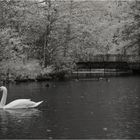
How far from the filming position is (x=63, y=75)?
169 feet

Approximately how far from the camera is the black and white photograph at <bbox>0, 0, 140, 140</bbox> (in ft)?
59.8

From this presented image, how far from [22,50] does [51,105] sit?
80.2ft

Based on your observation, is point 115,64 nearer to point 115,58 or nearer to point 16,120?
point 115,58

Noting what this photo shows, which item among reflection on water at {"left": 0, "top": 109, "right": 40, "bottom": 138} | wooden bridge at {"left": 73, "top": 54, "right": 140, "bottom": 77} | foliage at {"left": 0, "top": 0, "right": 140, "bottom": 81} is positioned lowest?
reflection on water at {"left": 0, "top": 109, "right": 40, "bottom": 138}

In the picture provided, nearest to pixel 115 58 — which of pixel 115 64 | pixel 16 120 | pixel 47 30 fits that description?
pixel 115 64

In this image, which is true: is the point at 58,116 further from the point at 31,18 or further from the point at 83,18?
the point at 83,18

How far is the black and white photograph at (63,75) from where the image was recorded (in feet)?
59.8

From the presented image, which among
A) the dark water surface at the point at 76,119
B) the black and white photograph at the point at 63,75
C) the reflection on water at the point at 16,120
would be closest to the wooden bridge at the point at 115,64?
the black and white photograph at the point at 63,75

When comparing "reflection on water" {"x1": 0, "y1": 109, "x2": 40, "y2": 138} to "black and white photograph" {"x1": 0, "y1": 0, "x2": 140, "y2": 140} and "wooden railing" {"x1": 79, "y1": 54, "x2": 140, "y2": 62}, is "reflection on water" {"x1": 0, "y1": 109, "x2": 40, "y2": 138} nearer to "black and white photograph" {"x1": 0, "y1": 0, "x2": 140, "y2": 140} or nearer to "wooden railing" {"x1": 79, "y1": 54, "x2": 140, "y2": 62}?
"black and white photograph" {"x1": 0, "y1": 0, "x2": 140, "y2": 140}

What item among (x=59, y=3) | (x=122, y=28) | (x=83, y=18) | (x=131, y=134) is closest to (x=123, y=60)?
(x=122, y=28)

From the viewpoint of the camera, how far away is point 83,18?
58.0m

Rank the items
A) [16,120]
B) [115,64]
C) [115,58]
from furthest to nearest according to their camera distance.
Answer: [115,58]
[115,64]
[16,120]

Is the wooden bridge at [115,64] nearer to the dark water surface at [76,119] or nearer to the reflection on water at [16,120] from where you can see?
the dark water surface at [76,119]

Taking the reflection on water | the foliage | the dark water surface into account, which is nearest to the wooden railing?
the foliage
